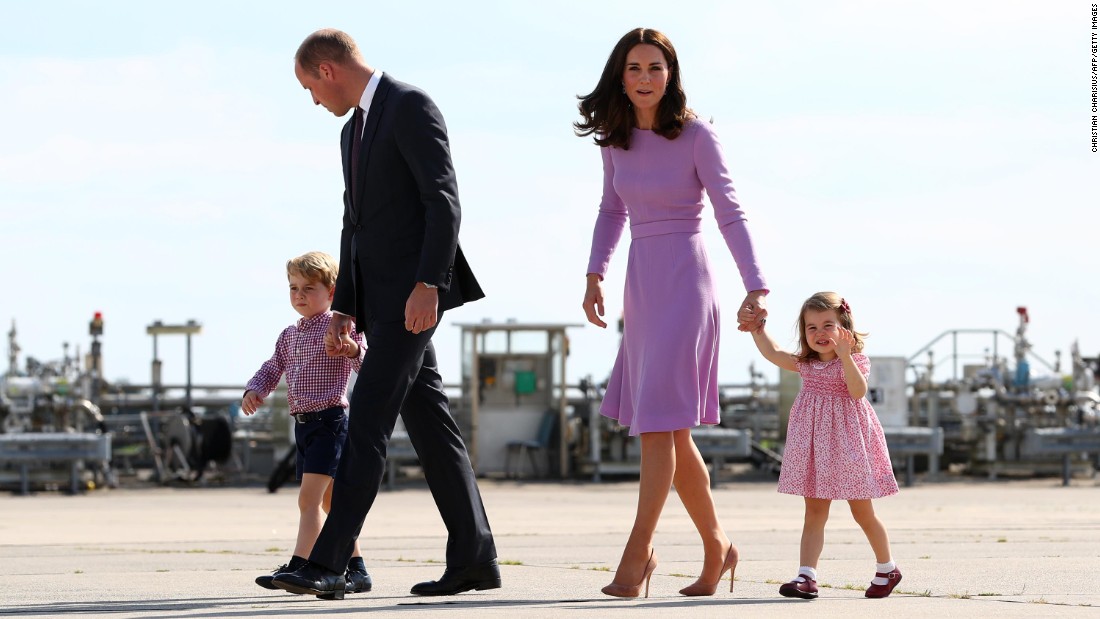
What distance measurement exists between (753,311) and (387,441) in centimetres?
134

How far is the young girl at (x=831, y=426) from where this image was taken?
651 cm

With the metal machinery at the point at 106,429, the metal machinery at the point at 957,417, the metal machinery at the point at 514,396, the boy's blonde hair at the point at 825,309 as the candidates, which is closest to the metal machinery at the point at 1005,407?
the metal machinery at the point at 957,417

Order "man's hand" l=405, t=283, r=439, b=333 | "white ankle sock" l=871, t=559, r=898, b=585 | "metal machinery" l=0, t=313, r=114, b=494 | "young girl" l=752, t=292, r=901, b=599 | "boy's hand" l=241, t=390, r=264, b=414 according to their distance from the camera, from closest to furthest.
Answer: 1. "man's hand" l=405, t=283, r=439, b=333
2. "white ankle sock" l=871, t=559, r=898, b=585
3. "young girl" l=752, t=292, r=901, b=599
4. "boy's hand" l=241, t=390, r=264, b=414
5. "metal machinery" l=0, t=313, r=114, b=494

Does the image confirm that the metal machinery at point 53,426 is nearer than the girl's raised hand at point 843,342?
No

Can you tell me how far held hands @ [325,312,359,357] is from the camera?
249 inches

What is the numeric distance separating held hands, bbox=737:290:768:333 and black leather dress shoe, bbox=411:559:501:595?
1216 millimetres

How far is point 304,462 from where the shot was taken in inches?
271

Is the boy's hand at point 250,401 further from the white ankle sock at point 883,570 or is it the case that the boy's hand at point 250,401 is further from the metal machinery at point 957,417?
the metal machinery at point 957,417

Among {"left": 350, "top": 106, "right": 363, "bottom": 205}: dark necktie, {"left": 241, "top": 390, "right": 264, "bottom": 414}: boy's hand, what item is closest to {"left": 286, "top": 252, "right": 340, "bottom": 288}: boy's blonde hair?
{"left": 241, "top": 390, "right": 264, "bottom": 414}: boy's hand

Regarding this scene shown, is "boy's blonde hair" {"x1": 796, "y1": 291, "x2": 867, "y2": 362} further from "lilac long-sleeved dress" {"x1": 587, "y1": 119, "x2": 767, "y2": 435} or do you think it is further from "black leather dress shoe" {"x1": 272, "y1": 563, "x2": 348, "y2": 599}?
"black leather dress shoe" {"x1": 272, "y1": 563, "x2": 348, "y2": 599}

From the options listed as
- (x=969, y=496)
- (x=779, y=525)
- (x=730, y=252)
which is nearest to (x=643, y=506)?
(x=730, y=252)

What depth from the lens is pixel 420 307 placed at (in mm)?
5789

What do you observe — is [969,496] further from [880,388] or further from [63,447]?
[63,447]

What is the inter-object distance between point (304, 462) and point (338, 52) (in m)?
1.72
